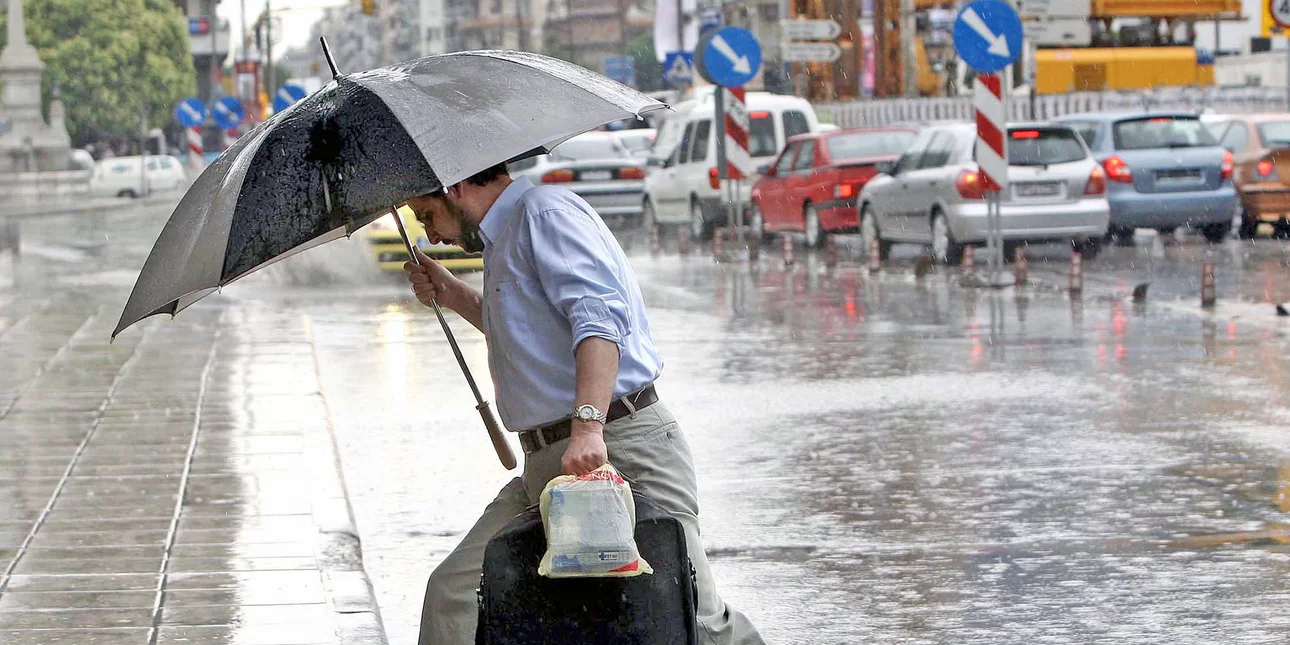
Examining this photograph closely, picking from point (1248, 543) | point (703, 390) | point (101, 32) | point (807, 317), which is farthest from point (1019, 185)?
point (101, 32)

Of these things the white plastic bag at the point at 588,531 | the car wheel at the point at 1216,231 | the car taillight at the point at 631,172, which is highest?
the white plastic bag at the point at 588,531

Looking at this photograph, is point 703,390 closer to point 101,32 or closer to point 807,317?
point 807,317

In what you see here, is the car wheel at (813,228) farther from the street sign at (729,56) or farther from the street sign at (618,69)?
the street sign at (618,69)

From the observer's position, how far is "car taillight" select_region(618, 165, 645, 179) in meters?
31.4

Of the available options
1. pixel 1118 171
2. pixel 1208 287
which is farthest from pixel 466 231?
pixel 1118 171

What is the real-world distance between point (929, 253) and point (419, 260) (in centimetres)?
1666

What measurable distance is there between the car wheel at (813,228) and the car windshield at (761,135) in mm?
5283

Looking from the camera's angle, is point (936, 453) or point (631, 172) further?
point (631, 172)

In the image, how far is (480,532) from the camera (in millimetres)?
4211

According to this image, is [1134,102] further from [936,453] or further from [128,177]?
[128,177]

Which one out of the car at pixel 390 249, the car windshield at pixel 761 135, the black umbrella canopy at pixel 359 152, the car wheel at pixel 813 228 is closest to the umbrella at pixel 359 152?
the black umbrella canopy at pixel 359 152

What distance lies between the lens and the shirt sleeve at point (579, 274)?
389 centimetres

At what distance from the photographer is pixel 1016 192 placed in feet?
65.5

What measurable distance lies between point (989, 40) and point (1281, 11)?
807 centimetres
